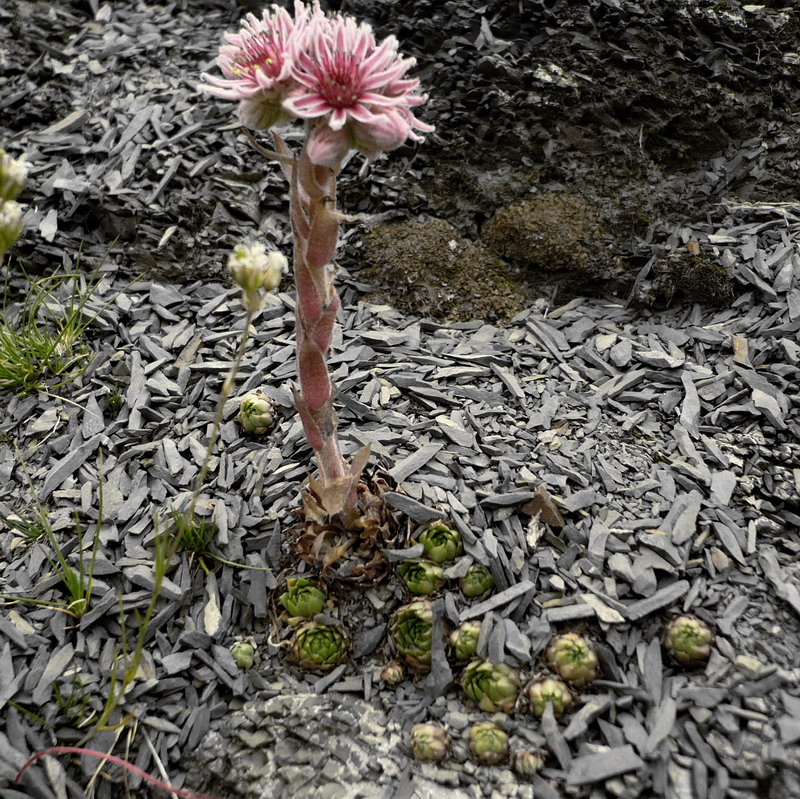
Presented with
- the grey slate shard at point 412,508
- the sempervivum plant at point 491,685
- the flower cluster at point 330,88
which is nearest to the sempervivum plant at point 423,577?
the grey slate shard at point 412,508

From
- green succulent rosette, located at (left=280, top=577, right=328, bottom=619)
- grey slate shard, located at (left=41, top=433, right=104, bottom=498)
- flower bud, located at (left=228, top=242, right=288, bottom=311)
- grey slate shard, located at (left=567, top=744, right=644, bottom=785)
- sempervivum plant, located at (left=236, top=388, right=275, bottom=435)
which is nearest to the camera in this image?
flower bud, located at (left=228, top=242, right=288, bottom=311)

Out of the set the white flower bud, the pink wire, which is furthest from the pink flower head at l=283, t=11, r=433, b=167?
the pink wire

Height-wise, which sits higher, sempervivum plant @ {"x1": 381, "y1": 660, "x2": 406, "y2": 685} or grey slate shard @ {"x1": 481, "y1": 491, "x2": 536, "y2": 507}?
grey slate shard @ {"x1": 481, "y1": 491, "x2": 536, "y2": 507}

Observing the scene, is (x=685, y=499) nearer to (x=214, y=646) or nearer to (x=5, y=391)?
(x=214, y=646)

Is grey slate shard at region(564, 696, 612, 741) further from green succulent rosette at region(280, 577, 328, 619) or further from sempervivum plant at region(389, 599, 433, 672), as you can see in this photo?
green succulent rosette at region(280, 577, 328, 619)

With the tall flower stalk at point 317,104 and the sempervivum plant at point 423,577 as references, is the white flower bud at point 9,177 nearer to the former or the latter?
the tall flower stalk at point 317,104

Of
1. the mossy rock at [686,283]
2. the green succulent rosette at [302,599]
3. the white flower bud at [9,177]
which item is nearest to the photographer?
the white flower bud at [9,177]
